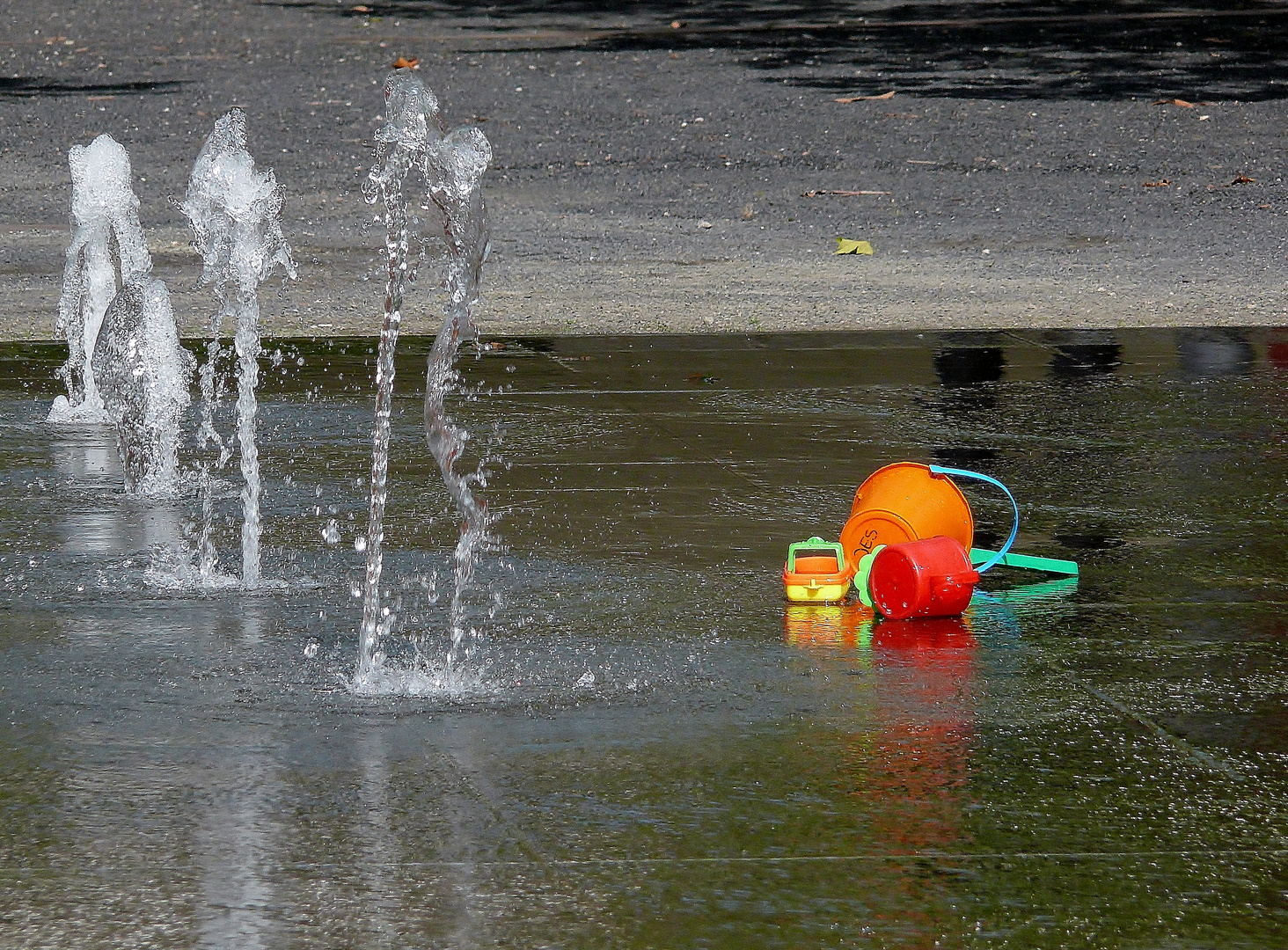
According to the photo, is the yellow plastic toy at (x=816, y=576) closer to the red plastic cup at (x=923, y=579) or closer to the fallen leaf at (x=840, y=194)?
the red plastic cup at (x=923, y=579)

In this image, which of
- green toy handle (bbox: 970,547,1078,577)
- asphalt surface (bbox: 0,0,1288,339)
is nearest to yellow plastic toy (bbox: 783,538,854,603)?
green toy handle (bbox: 970,547,1078,577)

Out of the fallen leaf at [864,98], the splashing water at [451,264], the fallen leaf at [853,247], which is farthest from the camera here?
the fallen leaf at [864,98]

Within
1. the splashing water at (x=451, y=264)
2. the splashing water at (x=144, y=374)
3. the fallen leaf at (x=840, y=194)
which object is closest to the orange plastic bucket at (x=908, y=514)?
the splashing water at (x=451, y=264)

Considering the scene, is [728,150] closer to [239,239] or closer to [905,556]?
[239,239]

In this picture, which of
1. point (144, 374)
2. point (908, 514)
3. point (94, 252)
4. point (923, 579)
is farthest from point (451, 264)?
point (94, 252)

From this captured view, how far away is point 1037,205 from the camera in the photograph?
12977 mm

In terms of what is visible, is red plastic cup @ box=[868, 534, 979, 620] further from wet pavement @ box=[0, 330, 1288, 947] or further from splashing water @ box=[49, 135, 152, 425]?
splashing water @ box=[49, 135, 152, 425]

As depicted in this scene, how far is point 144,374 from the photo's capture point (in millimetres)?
6656

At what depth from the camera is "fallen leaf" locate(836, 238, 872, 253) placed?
11641 millimetres

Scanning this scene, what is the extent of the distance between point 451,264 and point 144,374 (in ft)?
6.37

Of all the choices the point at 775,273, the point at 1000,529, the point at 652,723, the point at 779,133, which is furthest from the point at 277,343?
the point at 779,133

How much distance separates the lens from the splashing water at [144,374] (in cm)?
631

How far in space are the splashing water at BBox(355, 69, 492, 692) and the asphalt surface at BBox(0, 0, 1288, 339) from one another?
13.4ft

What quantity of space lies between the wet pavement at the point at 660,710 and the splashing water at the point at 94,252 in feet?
1.04
